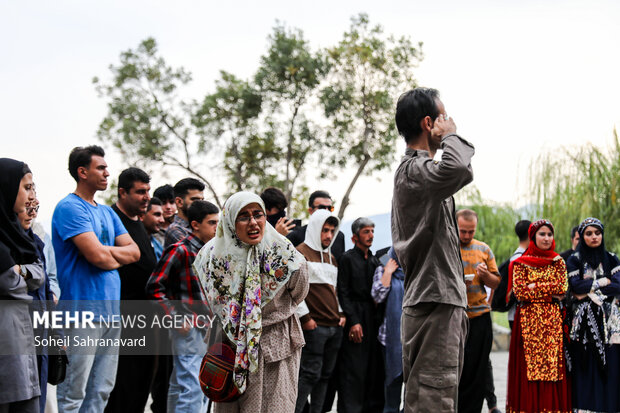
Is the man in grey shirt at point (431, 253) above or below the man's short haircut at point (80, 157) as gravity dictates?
below

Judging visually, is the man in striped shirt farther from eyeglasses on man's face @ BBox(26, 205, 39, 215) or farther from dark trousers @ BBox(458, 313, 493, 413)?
eyeglasses on man's face @ BBox(26, 205, 39, 215)

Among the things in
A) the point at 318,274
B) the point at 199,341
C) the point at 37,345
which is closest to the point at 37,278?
the point at 37,345

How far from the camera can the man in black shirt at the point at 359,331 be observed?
6656mm

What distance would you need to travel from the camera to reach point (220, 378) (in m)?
3.94

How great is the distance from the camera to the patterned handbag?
3932mm

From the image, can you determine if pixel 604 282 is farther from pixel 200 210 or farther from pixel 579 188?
pixel 579 188

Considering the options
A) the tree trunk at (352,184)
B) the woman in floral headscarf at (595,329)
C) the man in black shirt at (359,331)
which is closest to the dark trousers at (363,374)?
the man in black shirt at (359,331)

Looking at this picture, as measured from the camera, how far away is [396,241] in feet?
10.9

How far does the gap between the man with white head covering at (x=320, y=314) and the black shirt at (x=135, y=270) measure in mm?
1470

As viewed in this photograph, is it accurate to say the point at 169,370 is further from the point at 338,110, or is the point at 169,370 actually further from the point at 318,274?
the point at 338,110

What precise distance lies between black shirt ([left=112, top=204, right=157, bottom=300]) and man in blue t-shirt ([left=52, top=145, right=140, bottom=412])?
1.96ft

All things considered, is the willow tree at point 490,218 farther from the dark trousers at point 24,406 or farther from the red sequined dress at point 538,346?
the dark trousers at point 24,406

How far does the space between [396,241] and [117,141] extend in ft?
68.0

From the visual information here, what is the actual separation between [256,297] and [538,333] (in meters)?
3.61
